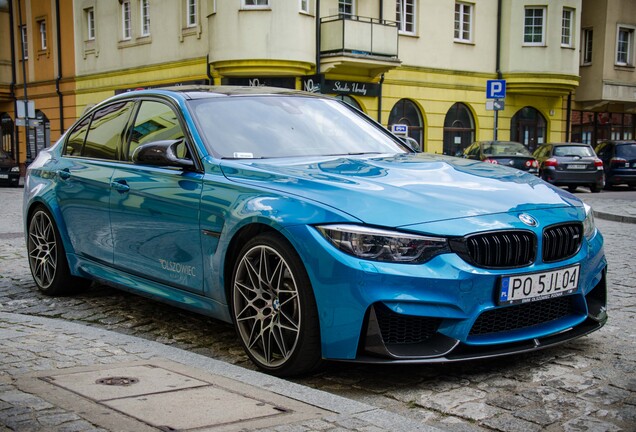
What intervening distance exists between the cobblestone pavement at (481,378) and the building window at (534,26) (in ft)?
88.5

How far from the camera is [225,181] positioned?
4.68 m

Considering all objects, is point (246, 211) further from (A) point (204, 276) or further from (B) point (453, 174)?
(B) point (453, 174)

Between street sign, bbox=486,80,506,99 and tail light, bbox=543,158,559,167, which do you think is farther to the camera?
tail light, bbox=543,158,559,167

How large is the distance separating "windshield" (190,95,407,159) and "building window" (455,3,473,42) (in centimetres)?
2569

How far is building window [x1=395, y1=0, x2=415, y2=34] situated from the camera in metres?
28.5

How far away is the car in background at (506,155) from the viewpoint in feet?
74.7

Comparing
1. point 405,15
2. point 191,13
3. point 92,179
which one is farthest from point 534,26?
point 92,179

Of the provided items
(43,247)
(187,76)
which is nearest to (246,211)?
(43,247)

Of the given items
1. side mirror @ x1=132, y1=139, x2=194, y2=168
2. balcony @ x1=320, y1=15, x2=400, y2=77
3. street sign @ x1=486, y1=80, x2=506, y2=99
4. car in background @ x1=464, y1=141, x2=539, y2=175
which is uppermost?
balcony @ x1=320, y1=15, x2=400, y2=77

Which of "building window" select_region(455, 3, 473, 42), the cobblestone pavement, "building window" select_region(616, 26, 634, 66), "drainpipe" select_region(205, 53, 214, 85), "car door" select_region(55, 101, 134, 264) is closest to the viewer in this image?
the cobblestone pavement

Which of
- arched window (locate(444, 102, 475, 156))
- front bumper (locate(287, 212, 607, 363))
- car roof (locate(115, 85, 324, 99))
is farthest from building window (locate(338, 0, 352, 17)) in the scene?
front bumper (locate(287, 212, 607, 363))

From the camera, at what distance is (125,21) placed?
30828 mm

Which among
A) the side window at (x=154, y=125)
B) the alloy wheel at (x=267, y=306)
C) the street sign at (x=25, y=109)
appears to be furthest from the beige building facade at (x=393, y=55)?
the alloy wheel at (x=267, y=306)

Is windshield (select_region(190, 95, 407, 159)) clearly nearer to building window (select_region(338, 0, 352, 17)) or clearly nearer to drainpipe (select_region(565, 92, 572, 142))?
building window (select_region(338, 0, 352, 17))
